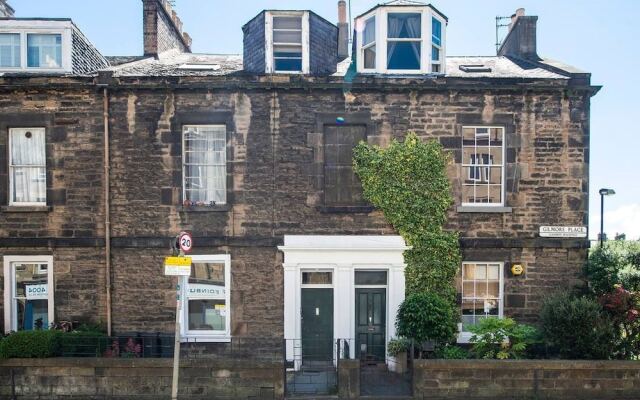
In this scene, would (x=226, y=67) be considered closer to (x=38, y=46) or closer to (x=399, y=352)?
(x=38, y=46)

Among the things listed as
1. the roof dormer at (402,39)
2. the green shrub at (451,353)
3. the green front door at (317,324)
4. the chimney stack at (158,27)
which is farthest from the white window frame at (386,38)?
the chimney stack at (158,27)

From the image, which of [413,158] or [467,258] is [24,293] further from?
[467,258]

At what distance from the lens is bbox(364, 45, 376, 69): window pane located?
12859mm

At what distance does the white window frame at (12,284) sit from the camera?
12.2 metres

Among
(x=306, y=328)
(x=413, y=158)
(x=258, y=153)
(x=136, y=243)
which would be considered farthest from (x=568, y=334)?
(x=136, y=243)

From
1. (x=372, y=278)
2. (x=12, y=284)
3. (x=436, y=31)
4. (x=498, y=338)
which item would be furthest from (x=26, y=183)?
(x=498, y=338)

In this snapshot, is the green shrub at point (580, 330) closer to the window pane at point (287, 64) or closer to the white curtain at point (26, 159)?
the window pane at point (287, 64)

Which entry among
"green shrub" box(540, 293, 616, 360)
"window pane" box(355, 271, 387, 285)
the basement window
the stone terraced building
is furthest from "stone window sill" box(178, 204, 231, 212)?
"green shrub" box(540, 293, 616, 360)

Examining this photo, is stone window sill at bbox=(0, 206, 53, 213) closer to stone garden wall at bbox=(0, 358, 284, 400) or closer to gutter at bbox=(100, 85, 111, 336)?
gutter at bbox=(100, 85, 111, 336)

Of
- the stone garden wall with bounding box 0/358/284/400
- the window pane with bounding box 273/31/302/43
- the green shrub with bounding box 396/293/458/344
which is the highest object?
the window pane with bounding box 273/31/302/43

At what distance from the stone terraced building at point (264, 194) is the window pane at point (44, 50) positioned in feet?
3.53

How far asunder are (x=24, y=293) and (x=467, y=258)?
39.8 ft

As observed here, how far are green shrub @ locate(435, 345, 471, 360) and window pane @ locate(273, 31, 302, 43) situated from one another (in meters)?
9.11

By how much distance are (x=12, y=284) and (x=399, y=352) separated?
1054 centimetres
